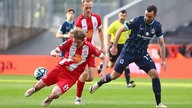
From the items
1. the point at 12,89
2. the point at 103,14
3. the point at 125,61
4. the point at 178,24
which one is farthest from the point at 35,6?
the point at 125,61

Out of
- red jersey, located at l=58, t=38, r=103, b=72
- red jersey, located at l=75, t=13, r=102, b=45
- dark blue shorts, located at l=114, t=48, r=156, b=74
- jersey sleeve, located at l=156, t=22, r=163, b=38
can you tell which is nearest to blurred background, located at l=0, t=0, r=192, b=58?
red jersey, located at l=75, t=13, r=102, b=45

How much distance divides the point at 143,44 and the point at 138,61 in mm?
419

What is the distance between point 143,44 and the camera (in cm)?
1488

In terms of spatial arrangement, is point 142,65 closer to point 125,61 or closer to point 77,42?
point 125,61

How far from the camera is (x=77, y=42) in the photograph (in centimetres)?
1387

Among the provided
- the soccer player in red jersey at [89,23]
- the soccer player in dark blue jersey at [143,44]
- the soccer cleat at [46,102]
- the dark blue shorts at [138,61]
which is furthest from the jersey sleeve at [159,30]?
the soccer cleat at [46,102]

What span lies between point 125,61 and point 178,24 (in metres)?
29.9

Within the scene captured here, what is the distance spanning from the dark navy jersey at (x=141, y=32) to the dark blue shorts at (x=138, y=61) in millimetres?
113

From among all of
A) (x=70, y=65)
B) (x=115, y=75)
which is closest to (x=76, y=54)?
(x=70, y=65)

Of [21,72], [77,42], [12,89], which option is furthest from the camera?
[21,72]

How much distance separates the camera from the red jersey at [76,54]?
1411 centimetres

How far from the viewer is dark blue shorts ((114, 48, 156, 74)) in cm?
1483

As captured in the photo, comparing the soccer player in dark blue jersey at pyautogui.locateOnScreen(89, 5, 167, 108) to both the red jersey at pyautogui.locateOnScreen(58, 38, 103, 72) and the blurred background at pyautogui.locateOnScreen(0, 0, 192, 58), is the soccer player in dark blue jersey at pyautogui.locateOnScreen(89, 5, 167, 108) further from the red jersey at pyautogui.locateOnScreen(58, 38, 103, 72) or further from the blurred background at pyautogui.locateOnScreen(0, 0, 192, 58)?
the blurred background at pyautogui.locateOnScreen(0, 0, 192, 58)

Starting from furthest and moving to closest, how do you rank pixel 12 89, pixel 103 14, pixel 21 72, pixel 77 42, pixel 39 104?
pixel 103 14
pixel 21 72
pixel 12 89
pixel 39 104
pixel 77 42
